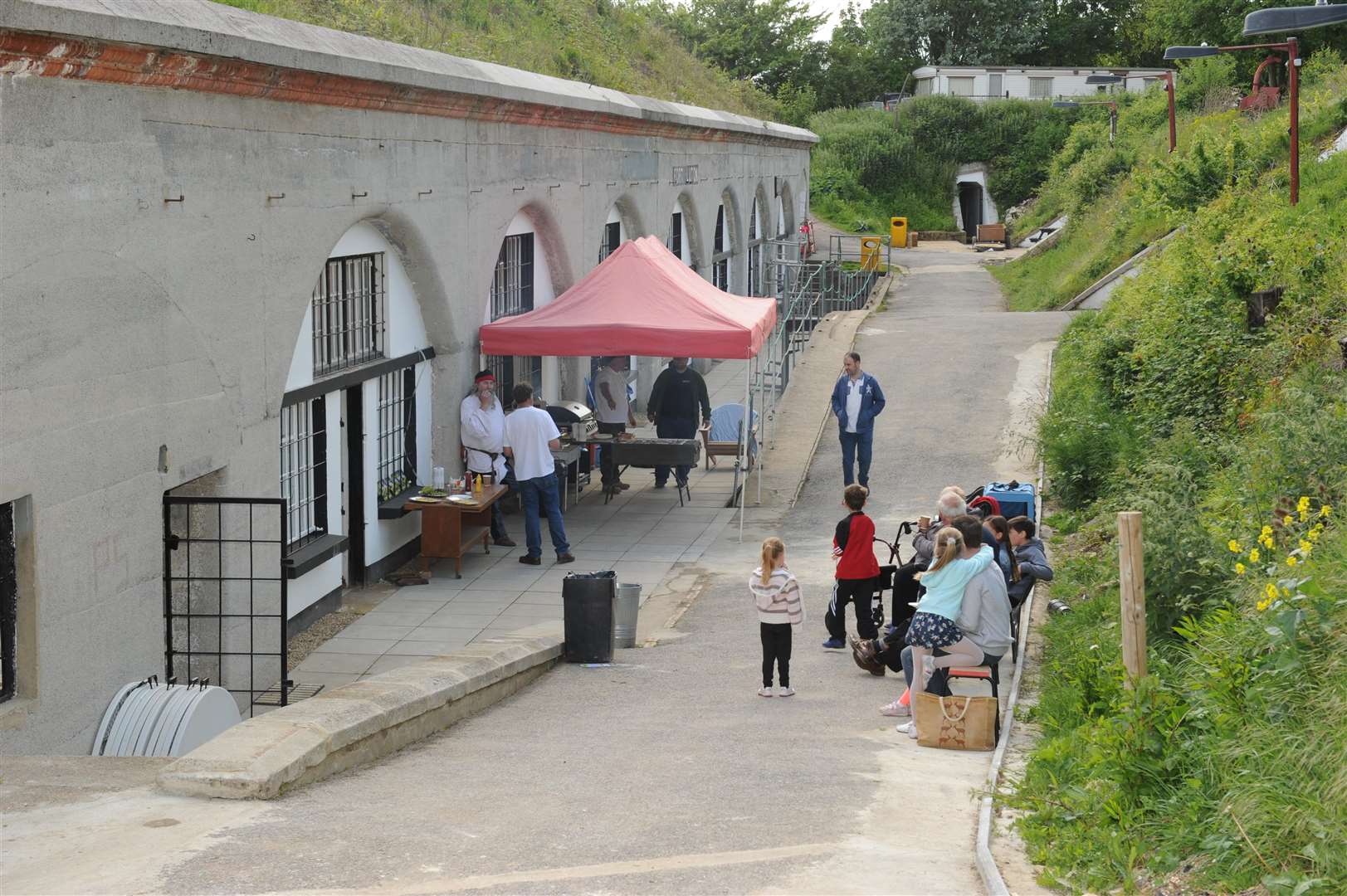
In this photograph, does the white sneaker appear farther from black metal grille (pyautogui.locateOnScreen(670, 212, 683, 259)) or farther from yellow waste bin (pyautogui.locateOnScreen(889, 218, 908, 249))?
yellow waste bin (pyautogui.locateOnScreen(889, 218, 908, 249))

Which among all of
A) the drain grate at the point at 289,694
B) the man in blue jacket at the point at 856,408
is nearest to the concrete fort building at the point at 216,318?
the drain grate at the point at 289,694

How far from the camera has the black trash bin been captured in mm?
11367

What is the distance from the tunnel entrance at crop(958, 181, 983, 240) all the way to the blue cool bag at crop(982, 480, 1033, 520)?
169 feet

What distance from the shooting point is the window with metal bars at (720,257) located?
32.1m

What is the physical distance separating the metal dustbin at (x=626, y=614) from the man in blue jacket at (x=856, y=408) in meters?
5.49

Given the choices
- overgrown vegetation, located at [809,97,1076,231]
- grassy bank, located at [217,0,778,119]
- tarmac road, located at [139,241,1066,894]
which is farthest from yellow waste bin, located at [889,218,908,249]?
tarmac road, located at [139,241,1066,894]

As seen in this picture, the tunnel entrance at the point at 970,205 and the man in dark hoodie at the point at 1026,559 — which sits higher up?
the tunnel entrance at the point at 970,205

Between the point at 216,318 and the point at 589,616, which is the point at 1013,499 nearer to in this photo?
the point at 589,616

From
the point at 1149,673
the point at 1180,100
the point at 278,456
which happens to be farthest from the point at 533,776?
the point at 1180,100

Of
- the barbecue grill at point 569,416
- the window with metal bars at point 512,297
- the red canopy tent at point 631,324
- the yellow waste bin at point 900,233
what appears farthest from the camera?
the yellow waste bin at point 900,233

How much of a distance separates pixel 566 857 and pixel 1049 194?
5048 cm

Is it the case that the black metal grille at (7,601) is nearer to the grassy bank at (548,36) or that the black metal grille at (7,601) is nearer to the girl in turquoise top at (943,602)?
the girl in turquoise top at (943,602)

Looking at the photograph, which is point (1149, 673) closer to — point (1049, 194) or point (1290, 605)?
point (1290, 605)

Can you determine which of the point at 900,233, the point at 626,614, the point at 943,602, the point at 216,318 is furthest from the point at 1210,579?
the point at 900,233
